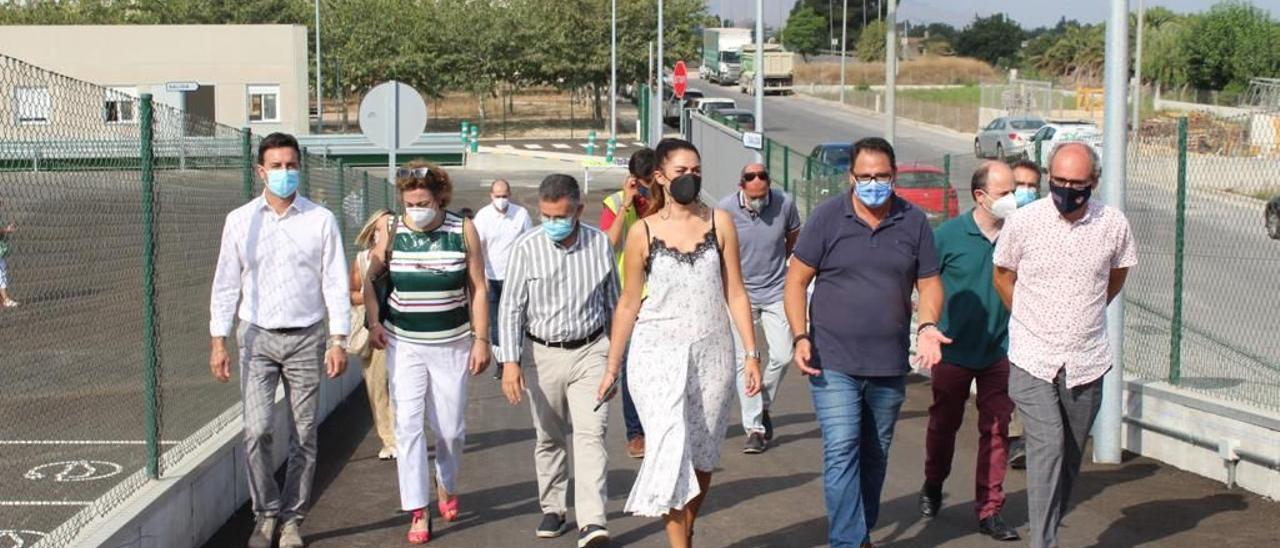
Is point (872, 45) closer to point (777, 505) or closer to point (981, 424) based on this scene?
point (777, 505)

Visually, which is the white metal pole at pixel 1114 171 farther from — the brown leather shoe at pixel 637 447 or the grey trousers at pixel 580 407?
the grey trousers at pixel 580 407

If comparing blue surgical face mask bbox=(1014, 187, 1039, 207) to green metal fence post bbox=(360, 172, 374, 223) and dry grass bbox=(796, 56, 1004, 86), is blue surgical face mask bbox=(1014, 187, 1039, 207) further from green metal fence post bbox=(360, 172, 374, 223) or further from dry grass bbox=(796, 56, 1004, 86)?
dry grass bbox=(796, 56, 1004, 86)

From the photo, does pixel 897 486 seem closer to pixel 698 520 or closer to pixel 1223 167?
pixel 698 520

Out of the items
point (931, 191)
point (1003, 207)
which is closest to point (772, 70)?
point (931, 191)

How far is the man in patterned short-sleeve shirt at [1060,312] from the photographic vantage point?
7004 mm

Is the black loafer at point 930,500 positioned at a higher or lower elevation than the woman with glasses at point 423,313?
lower

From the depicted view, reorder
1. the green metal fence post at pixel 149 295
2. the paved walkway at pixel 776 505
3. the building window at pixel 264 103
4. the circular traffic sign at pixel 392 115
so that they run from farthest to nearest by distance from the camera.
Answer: the building window at pixel 264 103 → the circular traffic sign at pixel 392 115 → the paved walkway at pixel 776 505 → the green metal fence post at pixel 149 295

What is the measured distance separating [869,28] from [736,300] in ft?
414

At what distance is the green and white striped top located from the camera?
26.0 feet

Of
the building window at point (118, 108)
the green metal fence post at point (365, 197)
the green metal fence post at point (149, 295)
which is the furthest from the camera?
the green metal fence post at point (365, 197)

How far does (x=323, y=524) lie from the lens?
847 cm

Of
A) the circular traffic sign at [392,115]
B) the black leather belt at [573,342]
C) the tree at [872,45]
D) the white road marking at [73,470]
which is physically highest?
the tree at [872,45]

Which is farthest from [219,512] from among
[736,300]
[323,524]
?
[736,300]

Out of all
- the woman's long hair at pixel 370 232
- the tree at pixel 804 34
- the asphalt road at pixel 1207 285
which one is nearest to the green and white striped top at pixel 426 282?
the woman's long hair at pixel 370 232
